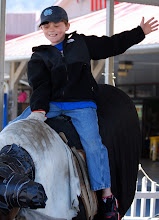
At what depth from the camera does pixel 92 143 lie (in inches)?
82.1

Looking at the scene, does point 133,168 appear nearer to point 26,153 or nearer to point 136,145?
point 136,145

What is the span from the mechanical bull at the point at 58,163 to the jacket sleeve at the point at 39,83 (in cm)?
11

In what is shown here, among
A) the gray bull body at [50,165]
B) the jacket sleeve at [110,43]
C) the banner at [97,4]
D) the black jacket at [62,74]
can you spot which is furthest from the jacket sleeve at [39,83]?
the banner at [97,4]

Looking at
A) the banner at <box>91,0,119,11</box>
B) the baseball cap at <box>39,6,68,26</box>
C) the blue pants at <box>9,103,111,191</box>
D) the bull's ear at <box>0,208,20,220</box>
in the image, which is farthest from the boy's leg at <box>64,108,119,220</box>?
the banner at <box>91,0,119,11</box>

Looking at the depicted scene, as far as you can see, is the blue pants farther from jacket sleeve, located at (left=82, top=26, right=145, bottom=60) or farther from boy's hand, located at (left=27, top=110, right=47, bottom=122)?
jacket sleeve, located at (left=82, top=26, right=145, bottom=60)

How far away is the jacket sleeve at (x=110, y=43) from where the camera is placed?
2.41 metres

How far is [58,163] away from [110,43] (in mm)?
1010

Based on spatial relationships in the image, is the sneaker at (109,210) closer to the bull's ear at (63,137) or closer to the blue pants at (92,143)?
the blue pants at (92,143)

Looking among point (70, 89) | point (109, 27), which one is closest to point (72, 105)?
point (70, 89)

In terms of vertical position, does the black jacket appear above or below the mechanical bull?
above

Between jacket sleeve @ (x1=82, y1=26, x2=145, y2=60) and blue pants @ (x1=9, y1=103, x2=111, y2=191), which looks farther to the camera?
jacket sleeve @ (x1=82, y1=26, x2=145, y2=60)

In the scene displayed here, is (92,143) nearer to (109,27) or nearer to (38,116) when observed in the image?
(38,116)

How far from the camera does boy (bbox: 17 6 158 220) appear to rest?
82.4 inches

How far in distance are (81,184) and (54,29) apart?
901mm
